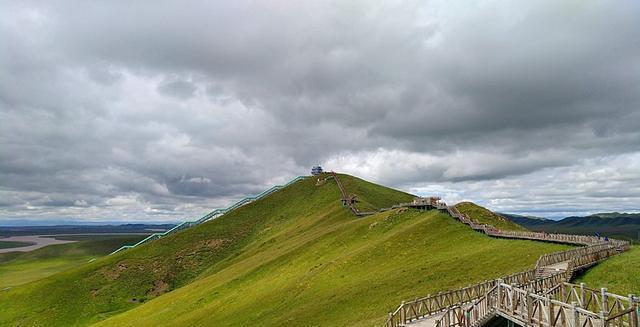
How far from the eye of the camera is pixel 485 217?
2921 inches

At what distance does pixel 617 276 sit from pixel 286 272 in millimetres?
45049

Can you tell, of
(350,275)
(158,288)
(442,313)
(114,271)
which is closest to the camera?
(442,313)

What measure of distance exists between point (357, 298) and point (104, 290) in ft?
284

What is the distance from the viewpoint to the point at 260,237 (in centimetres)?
12581

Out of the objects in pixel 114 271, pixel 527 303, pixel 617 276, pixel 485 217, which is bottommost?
pixel 114 271

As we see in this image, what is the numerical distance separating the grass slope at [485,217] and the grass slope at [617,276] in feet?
94.1

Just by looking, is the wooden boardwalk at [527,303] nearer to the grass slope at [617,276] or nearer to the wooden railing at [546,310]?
the wooden railing at [546,310]

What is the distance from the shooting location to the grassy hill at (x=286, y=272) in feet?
149

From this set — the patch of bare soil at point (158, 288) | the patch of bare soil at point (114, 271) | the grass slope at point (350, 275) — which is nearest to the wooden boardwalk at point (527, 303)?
the grass slope at point (350, 275)

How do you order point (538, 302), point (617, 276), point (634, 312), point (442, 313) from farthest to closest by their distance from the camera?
point (617, 276), point (442, 313), point (538, 302), point (634, 312)

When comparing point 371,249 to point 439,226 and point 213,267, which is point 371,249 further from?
point 213,267

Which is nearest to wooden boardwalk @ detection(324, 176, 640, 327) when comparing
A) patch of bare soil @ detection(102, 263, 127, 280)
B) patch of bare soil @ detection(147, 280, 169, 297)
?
patch of bare soil @ detection(147, 280, 169, 297)

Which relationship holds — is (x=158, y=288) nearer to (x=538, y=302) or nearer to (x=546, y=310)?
(x=546, y=310)

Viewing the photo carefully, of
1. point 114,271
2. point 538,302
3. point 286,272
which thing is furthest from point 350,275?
point 114,271
